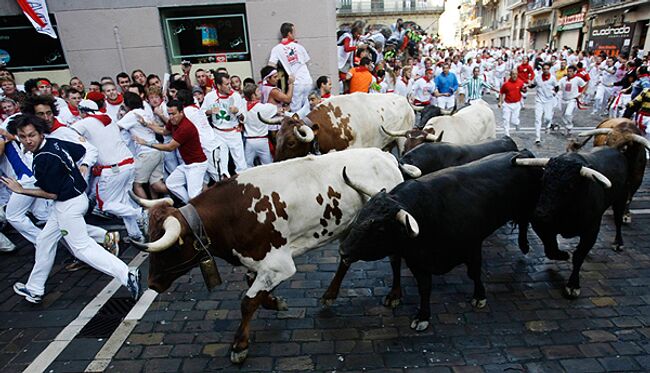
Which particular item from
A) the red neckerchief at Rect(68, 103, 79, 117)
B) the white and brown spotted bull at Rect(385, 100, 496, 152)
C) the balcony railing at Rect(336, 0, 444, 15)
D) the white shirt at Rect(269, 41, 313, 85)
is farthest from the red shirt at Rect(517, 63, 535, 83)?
the balcony railing at Rect(336, 0, 444, 15)

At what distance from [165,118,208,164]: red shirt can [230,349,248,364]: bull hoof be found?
3.67 metres

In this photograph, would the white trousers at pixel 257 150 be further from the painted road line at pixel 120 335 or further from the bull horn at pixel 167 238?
the bull horn at pixel 167 238

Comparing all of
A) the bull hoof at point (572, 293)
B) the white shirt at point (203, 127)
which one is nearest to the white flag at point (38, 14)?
the white shirt at point (203, 127)

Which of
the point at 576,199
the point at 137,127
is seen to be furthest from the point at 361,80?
the point at 576,199

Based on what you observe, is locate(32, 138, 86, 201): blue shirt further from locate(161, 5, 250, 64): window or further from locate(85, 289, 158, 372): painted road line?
locate(161, 5, 250, 64): window

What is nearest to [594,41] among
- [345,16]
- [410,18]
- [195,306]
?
[410,18]

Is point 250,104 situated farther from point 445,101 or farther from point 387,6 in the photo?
point 387,6

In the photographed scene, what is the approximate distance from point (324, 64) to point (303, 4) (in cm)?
165

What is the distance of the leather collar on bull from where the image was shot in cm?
354

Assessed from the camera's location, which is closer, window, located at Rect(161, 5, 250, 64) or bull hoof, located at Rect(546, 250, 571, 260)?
bull hoof, located at Rect(546, 250, 571, 260)

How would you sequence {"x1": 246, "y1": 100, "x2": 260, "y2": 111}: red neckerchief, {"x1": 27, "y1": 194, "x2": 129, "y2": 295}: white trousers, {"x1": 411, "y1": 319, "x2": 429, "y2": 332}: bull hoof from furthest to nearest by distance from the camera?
1. {"x1": 246, "y1": 100, "x2": 260, "y2": 111}: red neckerchief
2. {"x1": 27, "y1": 194, "x2": 129, "y2": 295}: white trousers
3. {"x1": 411, "y1": 319, "x2": 429, "y2": 332}: bull hoof

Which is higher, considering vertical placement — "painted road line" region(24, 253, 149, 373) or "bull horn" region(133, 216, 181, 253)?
"bull horn" region(133, 216, 181, 253)

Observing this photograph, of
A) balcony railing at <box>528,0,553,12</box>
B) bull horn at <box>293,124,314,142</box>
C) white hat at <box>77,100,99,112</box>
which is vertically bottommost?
bull horn at <box>293,124,314,142</box>

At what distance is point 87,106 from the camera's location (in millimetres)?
7375
